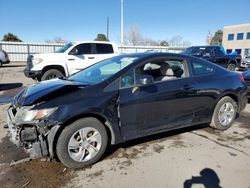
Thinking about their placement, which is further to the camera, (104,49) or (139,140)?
(104,49)

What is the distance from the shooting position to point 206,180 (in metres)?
3.17

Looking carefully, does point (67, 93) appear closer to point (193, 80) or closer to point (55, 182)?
point (55, 182)

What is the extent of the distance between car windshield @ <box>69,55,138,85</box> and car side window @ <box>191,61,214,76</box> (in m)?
1.15

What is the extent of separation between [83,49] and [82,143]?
734 cm

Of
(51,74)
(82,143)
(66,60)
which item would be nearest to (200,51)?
(66,60)

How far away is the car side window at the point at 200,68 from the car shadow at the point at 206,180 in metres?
1.87

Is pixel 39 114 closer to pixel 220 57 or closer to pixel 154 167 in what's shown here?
pixel 154 167

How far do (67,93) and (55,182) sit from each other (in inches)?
46.3

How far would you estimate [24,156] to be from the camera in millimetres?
3807

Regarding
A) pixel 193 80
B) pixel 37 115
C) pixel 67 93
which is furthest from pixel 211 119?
pixel 37 115

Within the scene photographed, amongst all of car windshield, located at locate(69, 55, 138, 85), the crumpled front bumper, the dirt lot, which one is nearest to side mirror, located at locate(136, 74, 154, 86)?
car windshield, located at locate(69, 55, 138, 85)

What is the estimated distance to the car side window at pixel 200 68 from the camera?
4504mm

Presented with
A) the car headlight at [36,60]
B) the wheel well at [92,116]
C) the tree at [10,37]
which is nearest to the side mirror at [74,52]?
the car headlight at [36,60]

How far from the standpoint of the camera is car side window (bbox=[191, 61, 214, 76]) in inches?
177
